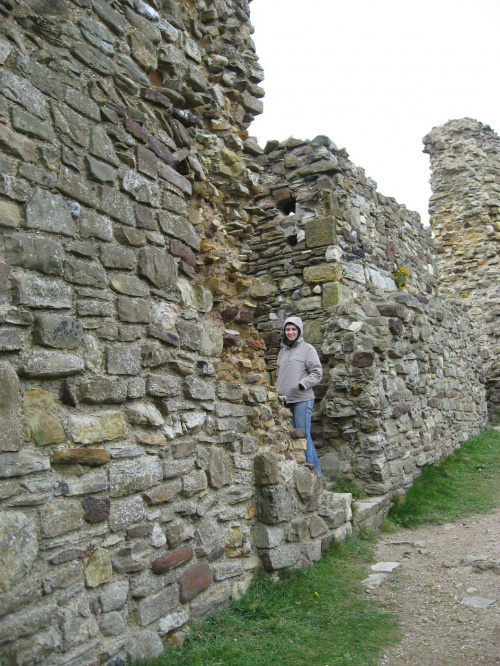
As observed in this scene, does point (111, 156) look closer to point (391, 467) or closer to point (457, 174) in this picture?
point (391, 467)

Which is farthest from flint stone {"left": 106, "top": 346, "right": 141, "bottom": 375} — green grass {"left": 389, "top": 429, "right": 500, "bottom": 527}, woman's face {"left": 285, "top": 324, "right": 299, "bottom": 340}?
green grass {"left": 389, "top": 429, "right": 500, "bottom": 527}

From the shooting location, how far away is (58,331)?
272cm

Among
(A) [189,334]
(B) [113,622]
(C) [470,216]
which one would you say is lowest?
(B) [113,622]

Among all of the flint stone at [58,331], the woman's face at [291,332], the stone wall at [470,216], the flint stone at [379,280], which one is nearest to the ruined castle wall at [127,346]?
the flint stone at [58,331]

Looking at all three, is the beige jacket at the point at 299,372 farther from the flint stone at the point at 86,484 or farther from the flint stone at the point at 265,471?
the flint stone at the point at 86,484

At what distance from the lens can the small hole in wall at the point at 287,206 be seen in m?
7.43

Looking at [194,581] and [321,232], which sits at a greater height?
[321,232]

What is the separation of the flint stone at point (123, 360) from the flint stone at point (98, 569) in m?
0.86

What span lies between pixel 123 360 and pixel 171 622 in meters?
1.36

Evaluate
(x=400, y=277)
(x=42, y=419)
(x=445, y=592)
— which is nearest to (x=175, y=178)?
(x=42, y=419)

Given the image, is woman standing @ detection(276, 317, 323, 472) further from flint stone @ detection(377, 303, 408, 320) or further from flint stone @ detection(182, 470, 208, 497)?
flint stone @ detection(182, 470, 208, 497)

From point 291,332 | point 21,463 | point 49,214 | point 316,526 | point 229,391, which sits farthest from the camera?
point 291,332

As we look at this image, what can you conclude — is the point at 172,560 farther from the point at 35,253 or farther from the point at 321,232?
the point at 321,232

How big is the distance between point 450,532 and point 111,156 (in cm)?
450
